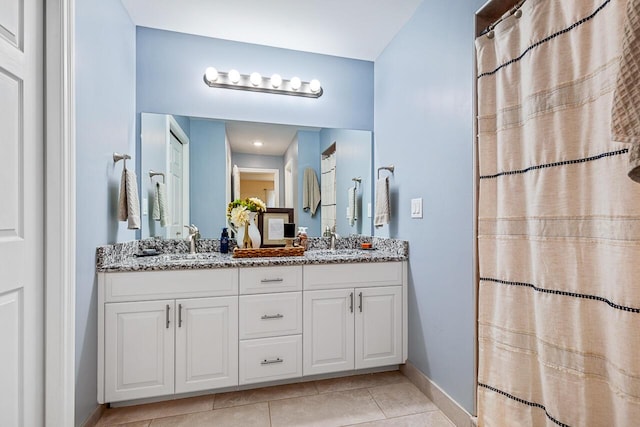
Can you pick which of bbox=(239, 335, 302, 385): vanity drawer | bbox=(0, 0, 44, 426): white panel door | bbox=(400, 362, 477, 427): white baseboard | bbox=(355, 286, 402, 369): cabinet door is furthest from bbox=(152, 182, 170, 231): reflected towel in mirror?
bbox=(400, 362, 477, 427): white baseboard

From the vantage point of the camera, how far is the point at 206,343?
5.78 ft

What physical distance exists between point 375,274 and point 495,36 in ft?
4.62

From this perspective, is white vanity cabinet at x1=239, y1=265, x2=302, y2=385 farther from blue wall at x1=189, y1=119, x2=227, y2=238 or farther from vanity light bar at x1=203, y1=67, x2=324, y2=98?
vanity light bar at x1=203, y1=67, x2=324, y2=98

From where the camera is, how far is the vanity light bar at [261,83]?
2.29 meters

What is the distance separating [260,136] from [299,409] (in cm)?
183

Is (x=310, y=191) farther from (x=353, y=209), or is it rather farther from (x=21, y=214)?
(x=21, y=214)

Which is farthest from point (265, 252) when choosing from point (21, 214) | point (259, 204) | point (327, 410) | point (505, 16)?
point (505, 16)

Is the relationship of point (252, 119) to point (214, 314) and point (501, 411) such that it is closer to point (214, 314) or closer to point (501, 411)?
point (214, 314)

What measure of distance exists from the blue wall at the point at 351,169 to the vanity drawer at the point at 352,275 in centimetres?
54

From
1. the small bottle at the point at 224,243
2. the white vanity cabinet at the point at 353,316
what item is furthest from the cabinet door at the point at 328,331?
the small bottle at the point at 224,243

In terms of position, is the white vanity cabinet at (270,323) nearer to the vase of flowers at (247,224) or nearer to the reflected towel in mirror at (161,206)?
the vase of flowers at (247,224)

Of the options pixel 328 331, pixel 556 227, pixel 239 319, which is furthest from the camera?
pixel 328 331

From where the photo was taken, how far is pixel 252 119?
7.90ft

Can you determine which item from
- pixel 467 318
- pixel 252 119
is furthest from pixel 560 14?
pixel 252 119
